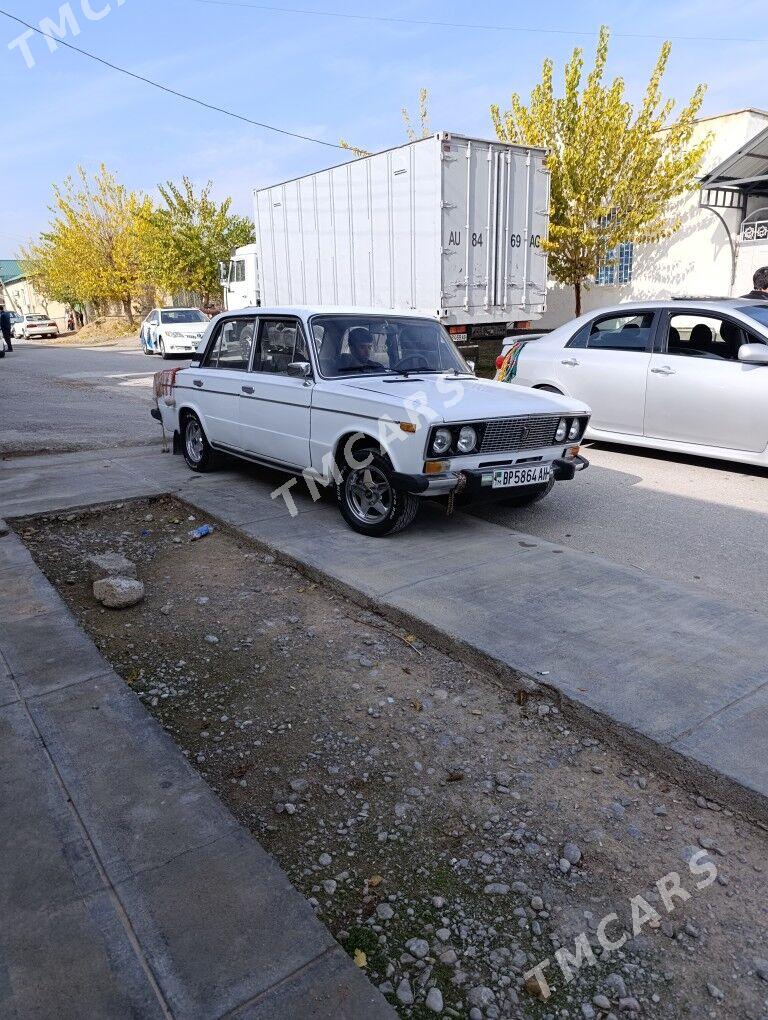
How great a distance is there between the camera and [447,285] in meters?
11.8

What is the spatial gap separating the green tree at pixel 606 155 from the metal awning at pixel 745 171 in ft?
3.16

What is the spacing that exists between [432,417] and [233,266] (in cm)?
2060

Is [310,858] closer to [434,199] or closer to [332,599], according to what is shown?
[332,599]

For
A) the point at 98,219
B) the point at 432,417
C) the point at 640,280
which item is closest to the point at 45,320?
the point at 98,219

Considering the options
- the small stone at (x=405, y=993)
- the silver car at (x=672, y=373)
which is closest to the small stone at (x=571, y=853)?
the small stone at (x=405, y=993)

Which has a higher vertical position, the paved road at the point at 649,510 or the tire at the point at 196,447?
the tire at the point at 196,447

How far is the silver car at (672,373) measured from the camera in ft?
23.7

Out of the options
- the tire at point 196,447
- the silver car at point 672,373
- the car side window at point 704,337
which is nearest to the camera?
the silver car at point 672,373

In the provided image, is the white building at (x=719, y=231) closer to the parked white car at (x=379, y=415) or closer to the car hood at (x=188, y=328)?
the car hood at (x=188, y=328)

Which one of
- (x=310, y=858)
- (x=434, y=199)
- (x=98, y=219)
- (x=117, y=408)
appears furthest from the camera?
(x=98, y=219)

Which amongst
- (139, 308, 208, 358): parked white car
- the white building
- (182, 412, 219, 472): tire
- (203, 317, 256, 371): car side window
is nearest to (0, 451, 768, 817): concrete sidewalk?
(182, 412, 219, 472): tire

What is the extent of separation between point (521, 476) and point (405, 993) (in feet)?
12.8

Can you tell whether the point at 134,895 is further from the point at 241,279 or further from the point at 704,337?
the point at 241,279

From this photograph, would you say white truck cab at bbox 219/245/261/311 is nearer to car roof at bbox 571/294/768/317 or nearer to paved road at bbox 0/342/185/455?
paved road at bbox 0/342/185/455
